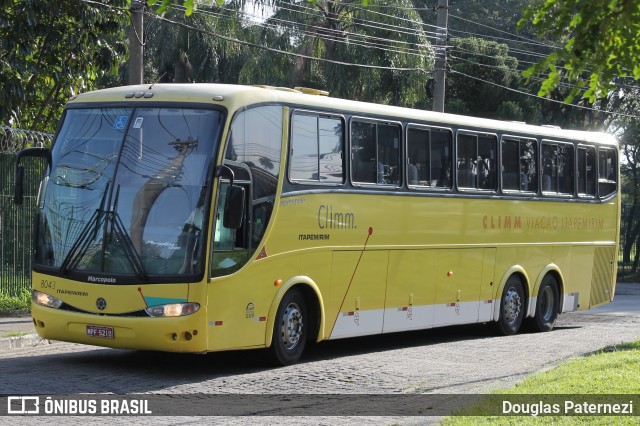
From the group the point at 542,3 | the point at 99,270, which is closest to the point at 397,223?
the point at 99,270

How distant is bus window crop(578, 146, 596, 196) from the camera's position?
2188 centimetres

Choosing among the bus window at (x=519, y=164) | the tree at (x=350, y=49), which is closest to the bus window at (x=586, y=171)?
the bus window at (x=519, y=164)

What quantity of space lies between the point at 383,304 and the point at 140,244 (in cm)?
463

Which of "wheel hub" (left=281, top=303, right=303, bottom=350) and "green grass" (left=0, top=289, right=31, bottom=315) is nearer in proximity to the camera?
"wheel hub" (left=281, top=303, right=303, bottom=350)

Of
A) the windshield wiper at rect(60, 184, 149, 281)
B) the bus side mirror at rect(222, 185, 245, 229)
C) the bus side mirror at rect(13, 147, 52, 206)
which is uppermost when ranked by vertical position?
the bus side mirror at rect(13, 147, 52, 206)

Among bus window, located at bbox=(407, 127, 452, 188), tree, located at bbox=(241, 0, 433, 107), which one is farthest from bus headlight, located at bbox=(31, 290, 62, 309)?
tree, located at bbox=(241, 0, 433, 107)

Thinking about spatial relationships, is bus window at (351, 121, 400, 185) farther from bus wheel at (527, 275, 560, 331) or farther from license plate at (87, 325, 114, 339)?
bus wheel at (527, 275, 560, 331)

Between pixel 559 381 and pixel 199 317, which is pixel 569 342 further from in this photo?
pixel 199 317

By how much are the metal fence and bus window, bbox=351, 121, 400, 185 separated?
6.37 meters

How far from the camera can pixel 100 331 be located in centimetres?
1312

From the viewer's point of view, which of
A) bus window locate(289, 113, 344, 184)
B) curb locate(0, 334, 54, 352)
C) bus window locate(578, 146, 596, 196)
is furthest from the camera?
bus window locate(578, 146, 596, 196)

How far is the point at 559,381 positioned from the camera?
12.3 metres

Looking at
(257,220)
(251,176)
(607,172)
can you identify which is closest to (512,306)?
(607,172)

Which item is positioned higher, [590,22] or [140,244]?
[590,22]
